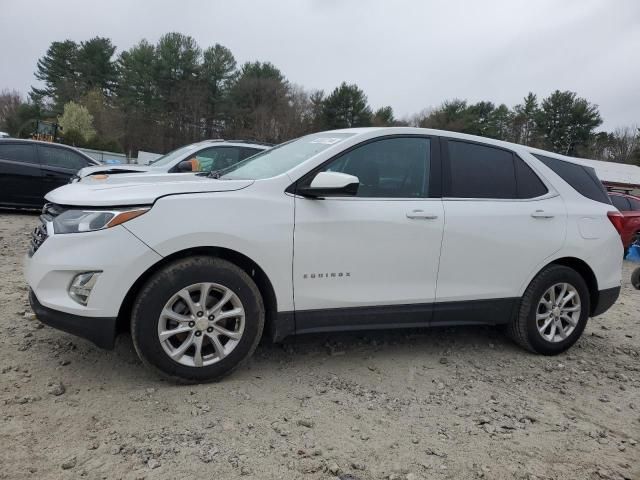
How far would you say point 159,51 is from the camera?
51812 mm

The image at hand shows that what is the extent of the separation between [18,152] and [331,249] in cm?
840

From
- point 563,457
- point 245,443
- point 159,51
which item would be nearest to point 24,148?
point 245,443

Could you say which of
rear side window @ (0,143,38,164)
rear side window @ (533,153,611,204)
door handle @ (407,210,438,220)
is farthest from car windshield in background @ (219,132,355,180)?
rear side window @ (0,143,38,164)

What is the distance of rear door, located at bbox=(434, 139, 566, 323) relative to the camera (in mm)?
3678

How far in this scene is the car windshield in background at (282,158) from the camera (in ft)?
11.4

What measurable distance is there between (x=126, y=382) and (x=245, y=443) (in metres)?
1.00

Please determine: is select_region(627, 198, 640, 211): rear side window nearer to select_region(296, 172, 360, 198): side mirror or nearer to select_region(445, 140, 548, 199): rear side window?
select_region(445, 140, 548, 199): rear side window

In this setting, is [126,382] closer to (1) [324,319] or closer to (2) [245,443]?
(2) [245,443]

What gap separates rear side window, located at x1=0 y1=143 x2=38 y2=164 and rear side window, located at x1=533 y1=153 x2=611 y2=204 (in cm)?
889

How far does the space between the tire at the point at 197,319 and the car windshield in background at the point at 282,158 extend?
2.63 feet

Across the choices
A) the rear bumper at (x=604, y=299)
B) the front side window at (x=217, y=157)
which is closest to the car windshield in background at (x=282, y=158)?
the rear bumper at (x=604, y=299)

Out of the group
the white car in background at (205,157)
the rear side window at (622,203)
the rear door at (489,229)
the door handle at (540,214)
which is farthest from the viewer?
the rear side window at (622,203)

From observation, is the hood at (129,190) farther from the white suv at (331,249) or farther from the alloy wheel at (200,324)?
the alloy wheel at (200,324)

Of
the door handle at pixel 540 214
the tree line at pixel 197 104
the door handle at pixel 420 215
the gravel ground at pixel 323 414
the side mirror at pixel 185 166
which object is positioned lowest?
the gravel ground at pixel 323 414
